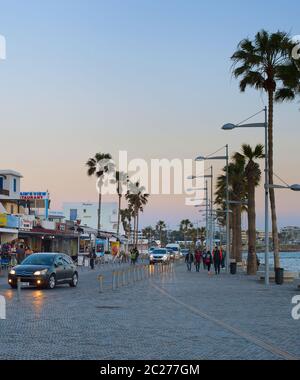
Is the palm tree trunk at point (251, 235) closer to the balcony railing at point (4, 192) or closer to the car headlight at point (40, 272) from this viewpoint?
the car headlight at point (40, 272)

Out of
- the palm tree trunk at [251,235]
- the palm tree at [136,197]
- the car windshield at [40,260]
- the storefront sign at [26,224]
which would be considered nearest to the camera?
the car windshield at [40,260]

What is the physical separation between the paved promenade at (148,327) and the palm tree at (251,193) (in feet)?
66.2

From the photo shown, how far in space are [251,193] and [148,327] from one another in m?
31.9

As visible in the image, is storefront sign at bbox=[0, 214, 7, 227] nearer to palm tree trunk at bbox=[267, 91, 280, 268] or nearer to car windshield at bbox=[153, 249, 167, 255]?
palm tree trunk at bbox=[267, 91, 280, 268]

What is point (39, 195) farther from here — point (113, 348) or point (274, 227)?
point (113, 348)

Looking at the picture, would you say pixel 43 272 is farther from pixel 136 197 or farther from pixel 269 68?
pixel 136 197

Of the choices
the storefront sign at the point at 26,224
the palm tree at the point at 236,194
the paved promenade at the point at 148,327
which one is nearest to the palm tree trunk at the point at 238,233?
the palm tree at the point at 236,194

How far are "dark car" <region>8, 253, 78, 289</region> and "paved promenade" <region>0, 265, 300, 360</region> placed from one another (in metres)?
2.85

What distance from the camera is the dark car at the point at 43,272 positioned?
27875 millimetres

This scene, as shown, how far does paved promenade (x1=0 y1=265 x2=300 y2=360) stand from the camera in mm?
11398
